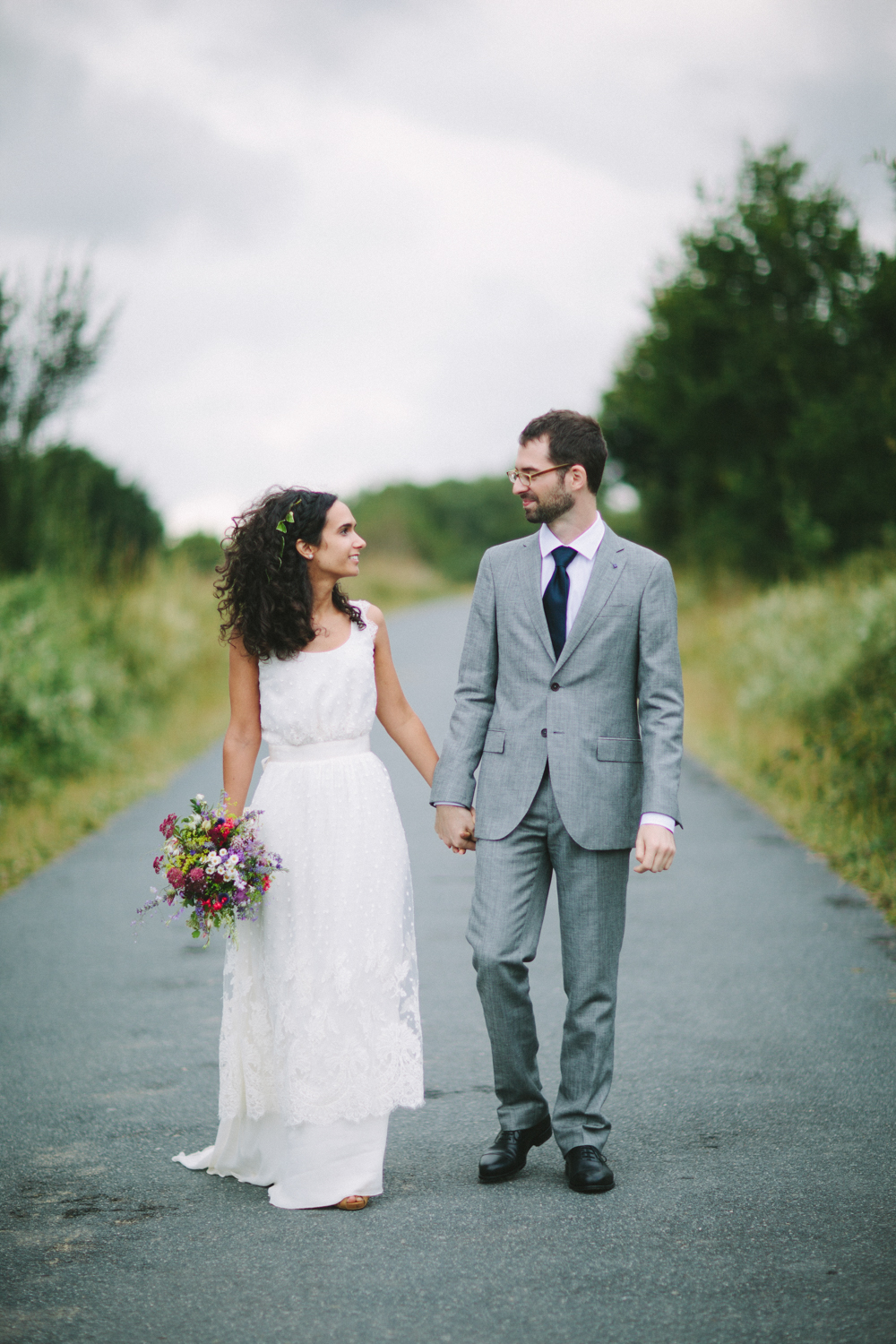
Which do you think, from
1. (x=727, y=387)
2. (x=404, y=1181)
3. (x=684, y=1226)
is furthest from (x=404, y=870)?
(x=727, y=387)

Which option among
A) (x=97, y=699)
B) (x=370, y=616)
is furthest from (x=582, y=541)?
(x=97, y=699)

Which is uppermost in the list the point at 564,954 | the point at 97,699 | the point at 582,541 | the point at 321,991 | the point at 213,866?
the point at 582,541

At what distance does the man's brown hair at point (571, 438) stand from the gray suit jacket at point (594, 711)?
243mm

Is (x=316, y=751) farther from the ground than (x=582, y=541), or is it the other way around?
(x=582, y=541)

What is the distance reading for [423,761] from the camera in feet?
14.8

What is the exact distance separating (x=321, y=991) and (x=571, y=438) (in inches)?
72.2

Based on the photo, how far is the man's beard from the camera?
4145 mm

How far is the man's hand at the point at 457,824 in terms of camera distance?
4.21 m

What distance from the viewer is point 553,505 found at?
416 centimetres

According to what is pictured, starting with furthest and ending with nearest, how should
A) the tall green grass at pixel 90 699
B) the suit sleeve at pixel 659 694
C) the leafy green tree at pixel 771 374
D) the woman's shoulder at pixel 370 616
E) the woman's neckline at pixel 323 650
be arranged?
the leafy green tree at pixel 771 374, the tall green grass at pixel 90 699, the woman's shoulder at pixel 370 616, the woman's neckline at pixel 323 650, the suit sleeve at pixel 659 694

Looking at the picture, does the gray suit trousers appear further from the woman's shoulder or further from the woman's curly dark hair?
the woman's curly dark hair

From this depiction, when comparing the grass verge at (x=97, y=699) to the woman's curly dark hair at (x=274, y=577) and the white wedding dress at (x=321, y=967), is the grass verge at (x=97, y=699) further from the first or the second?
the woman's curly dark hair at (x=274, y=577)

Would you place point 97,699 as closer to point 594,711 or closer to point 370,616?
point 370,616

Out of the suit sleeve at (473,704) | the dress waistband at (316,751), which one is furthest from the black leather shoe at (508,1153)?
the dress waistband at (316,751)
